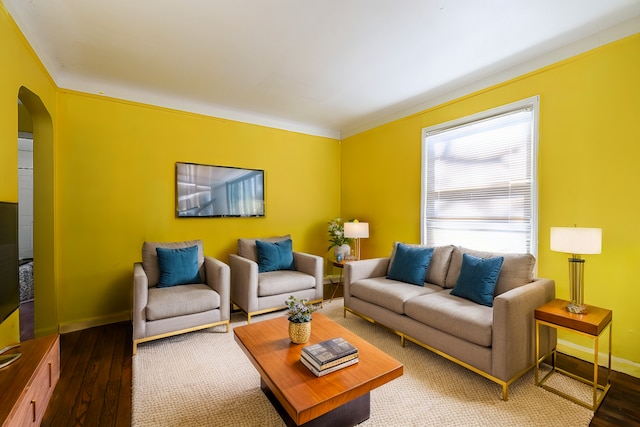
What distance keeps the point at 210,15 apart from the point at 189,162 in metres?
2.02

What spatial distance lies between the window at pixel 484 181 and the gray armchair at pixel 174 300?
8.29ft

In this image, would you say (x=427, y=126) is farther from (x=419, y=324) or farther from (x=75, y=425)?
(x=75, y=425)

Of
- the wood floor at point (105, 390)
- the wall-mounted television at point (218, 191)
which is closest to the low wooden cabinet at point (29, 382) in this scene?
the wood floor at point (105, 390)

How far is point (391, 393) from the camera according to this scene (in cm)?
208

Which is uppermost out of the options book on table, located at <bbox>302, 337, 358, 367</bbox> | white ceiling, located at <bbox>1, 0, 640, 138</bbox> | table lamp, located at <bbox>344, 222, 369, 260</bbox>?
white ceiling, located at <bbox>1, 0, 640, 138</bbox>

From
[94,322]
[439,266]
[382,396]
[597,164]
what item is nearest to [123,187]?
[94,322]

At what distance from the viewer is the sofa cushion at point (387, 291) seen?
2785 millimetres

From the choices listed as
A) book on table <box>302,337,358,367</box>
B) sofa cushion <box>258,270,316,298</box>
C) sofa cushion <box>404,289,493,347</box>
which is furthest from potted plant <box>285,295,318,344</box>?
sofa cushion <box>258,270,316,298</box>

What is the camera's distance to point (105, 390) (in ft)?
6.97

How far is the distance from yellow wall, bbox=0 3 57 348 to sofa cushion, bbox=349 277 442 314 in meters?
2.77

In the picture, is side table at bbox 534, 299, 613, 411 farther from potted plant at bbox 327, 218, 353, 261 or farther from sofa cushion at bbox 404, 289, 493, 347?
potted plant at bbox 327, 218, 353, 261

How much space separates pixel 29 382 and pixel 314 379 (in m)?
1.37

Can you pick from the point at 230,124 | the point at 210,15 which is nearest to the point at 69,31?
the point at 210,15

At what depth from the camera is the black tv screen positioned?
5.37ft
